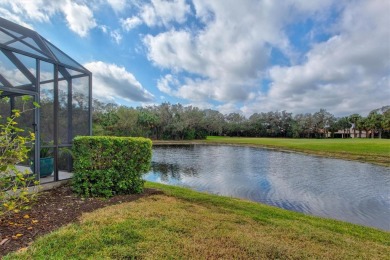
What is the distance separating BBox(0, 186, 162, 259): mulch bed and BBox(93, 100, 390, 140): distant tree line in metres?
20.2

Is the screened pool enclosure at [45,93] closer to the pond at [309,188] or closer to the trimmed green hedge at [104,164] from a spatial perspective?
the trimmed green hedge at [104,164]

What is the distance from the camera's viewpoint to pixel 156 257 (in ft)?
7.38

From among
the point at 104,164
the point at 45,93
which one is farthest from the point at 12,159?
the point at 45,93

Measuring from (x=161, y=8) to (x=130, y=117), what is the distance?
25359mm

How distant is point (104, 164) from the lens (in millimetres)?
4566

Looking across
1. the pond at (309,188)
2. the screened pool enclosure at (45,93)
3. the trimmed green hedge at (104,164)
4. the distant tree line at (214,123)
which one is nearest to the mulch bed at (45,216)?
the trimmed green hedge at (104,164)

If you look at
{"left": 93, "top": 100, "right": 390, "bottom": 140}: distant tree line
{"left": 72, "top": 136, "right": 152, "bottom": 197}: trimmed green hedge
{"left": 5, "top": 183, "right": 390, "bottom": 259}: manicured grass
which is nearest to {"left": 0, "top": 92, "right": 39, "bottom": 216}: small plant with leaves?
{"left": 5, "top": 183, "right": 390, "bottom": 259}: manicured grass

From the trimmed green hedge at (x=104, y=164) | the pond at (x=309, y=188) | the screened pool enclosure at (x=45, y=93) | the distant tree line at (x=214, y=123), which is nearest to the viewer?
the screened pool enclosure at (x=45, y=93)

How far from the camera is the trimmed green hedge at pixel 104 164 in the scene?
446 centimetres

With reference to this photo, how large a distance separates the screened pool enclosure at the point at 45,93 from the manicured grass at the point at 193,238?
2.37m

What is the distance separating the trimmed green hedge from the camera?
14.6 feet

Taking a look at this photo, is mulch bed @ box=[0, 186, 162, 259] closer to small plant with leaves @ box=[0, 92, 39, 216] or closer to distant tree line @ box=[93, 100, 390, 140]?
small plant with leaves @ box=[0, 92, 39, 216]

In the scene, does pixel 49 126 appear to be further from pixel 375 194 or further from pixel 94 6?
pixel 375 194

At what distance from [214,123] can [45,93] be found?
42.6 meters
